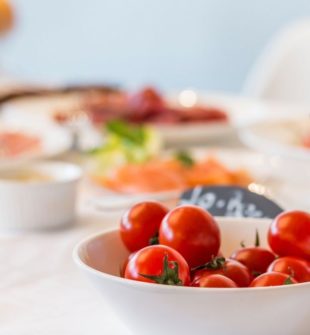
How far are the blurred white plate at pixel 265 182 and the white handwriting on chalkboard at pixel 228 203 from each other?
93mm

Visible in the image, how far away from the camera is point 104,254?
2.53ft

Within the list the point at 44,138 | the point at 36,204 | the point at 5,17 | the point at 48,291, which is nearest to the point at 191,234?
the point at 48,291

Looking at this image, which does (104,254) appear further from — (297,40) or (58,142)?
(297,40)

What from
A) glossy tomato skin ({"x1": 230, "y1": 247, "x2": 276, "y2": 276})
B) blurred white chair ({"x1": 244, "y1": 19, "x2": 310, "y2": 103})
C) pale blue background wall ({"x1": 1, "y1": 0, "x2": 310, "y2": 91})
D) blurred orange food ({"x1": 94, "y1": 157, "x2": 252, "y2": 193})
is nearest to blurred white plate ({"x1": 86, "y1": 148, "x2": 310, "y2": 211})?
blurred orange food ({"x1": 94, "y1": 157, "x2": 252, "y2": 193})

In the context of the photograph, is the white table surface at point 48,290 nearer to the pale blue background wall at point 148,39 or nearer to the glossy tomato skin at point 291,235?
the glossy tomato skin at point 291,235

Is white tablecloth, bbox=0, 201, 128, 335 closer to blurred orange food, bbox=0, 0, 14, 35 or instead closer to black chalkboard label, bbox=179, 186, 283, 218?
black chalkboard label, bbox=179, 186, 283, 218

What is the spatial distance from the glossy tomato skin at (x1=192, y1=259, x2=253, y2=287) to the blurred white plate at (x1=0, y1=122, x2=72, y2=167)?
743mm

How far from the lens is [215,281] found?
2.11 feet

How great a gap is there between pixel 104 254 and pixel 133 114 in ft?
3.52

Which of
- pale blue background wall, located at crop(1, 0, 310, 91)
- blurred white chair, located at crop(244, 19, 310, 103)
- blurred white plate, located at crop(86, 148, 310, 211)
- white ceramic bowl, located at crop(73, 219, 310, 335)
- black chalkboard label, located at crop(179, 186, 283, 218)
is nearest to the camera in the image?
white ceramic bowl, located at crop(73, 219, 310, 335)

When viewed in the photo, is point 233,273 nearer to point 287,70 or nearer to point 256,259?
point 256,259

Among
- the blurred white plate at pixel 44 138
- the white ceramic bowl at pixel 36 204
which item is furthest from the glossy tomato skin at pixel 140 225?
the blurred white plate at pixel 44 138

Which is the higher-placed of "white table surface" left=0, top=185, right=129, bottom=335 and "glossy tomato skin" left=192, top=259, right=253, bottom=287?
"glossy tomato skin" left=192, top=259, right=253, bottom=287

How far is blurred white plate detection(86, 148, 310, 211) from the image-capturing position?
1203 millimetres
